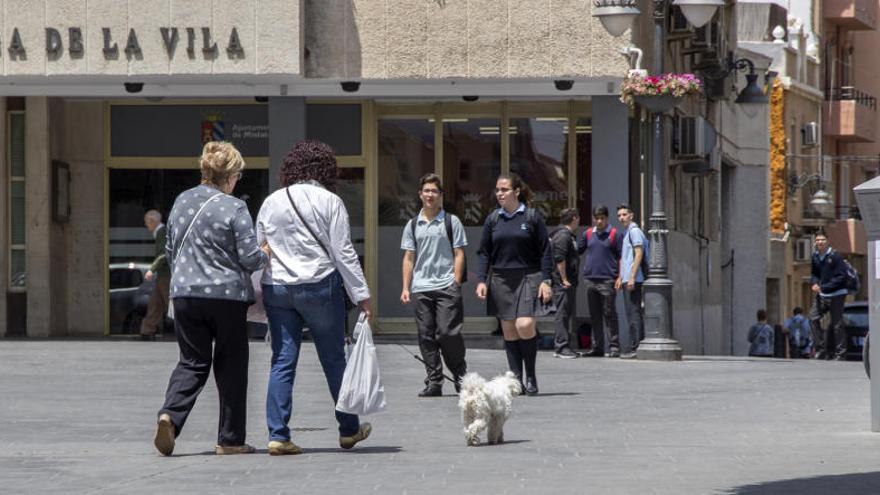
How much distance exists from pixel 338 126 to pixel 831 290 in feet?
24.1

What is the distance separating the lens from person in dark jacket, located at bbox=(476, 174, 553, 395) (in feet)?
52.4

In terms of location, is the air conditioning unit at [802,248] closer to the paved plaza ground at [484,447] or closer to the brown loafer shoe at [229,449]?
the paved plaza ground at [484,447]

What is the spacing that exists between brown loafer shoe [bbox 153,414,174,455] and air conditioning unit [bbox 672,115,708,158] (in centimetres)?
1934

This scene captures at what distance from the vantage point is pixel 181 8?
25.4 m

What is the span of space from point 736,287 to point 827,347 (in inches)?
616

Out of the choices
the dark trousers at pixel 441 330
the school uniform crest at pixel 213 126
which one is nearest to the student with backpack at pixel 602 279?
the school uniform crest at pixel 213 126

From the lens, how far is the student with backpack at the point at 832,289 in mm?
28625

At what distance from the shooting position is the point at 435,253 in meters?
16.2

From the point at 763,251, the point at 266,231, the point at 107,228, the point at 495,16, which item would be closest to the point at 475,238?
the point at 495,16

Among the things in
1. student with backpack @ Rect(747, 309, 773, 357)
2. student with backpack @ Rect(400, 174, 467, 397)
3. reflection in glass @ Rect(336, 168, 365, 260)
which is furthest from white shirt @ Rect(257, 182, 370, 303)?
student with backpack @ Rect(747, 309, 773, 357)

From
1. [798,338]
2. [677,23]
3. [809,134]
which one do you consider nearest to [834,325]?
[677,23]

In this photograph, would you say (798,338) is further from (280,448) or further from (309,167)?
(280,448)

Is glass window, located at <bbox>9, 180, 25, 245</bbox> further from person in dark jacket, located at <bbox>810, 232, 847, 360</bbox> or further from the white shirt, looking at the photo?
the white shirt

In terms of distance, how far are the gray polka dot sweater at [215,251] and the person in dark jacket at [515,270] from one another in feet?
15.3
